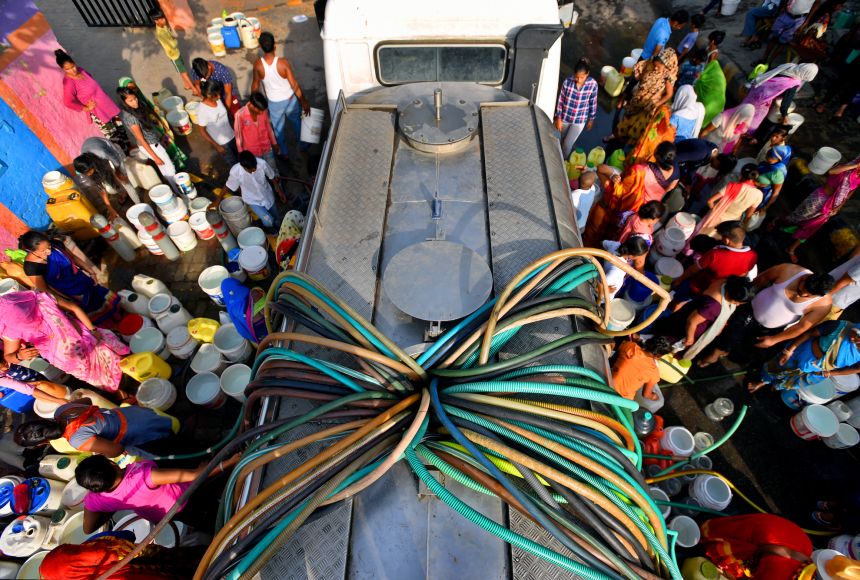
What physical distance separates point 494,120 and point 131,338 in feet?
15.7

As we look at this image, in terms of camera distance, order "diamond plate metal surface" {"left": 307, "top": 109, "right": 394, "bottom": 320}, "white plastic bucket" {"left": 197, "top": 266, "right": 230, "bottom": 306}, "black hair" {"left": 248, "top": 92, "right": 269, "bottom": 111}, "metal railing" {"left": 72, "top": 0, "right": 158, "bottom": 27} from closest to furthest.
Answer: "diamond plate metal surface" {"left": 307, "top": 109, "right": 394, "bottom": 320} → "white plastic bucket" {"left": 197, "top": 266, "right": 230, "bottom": 306} → "black hair" {"left": 248, "top": 92, "right": 269, "bottom": 111} → "metal railing" {"left": 72, "top": 0, "right": 158, "bottom": 27}

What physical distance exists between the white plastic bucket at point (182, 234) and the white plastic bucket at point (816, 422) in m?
7.66

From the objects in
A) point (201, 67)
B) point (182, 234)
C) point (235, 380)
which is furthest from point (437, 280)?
point (201, 67)

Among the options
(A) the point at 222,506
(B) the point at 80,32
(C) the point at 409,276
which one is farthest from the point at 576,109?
(B) the point at 80,32

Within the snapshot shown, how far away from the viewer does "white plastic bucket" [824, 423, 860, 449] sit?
14.4 ft

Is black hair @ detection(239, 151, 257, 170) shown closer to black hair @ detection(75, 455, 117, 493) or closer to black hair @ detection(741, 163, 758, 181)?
black hair @ detection(75, 455, 117, 493)

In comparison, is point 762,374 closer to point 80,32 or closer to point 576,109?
point 576,109

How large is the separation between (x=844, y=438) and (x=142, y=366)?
7.42 meters

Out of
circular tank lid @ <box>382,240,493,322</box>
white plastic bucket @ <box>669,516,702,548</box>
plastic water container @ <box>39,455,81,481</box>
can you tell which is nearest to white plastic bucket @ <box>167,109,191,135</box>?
plastic water container @ <box>39,455,81,481</box>

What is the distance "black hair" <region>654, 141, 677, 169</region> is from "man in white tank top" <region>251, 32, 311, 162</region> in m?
4.97

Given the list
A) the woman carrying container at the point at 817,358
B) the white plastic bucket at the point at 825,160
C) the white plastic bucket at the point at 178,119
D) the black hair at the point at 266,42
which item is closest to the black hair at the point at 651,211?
the woman carrying container at the point at 817,358

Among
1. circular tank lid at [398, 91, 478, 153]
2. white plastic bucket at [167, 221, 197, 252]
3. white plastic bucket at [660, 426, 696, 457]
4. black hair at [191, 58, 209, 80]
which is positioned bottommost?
white plastic bucket at [660, 426, 696, 457]

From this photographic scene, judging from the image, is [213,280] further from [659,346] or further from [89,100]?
[659,346]

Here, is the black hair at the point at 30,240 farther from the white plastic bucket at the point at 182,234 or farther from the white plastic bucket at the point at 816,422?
the white plastic bucket at the point at 816,422
